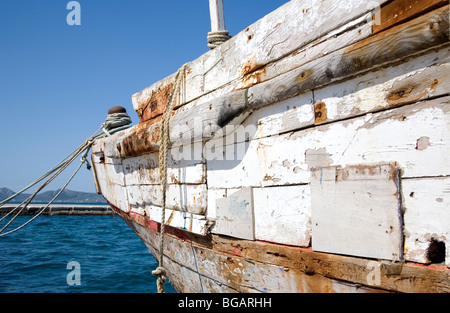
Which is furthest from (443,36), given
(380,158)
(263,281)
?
(263,281)

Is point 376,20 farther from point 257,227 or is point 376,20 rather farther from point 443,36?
point 257,227

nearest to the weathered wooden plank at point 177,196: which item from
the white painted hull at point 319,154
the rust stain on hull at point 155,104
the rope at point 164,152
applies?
the white painted hull at point 319,154

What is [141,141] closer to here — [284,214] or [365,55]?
[284,214]

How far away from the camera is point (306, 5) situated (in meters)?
1.69

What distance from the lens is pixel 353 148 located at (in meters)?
1.47

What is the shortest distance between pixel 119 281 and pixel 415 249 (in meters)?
5.66

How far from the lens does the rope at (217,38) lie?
2484 mm

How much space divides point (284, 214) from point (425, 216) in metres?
0.67

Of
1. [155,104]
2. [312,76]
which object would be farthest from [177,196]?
[312,76]

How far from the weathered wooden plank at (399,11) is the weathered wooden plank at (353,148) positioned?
1.07 ft

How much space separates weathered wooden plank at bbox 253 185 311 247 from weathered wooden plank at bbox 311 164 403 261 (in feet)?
0.21

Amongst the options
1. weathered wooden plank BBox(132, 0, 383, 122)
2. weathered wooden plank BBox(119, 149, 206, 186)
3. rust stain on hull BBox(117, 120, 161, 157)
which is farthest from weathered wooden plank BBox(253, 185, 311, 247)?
rust stain on hull BBox(117, 120, 161, 157)
